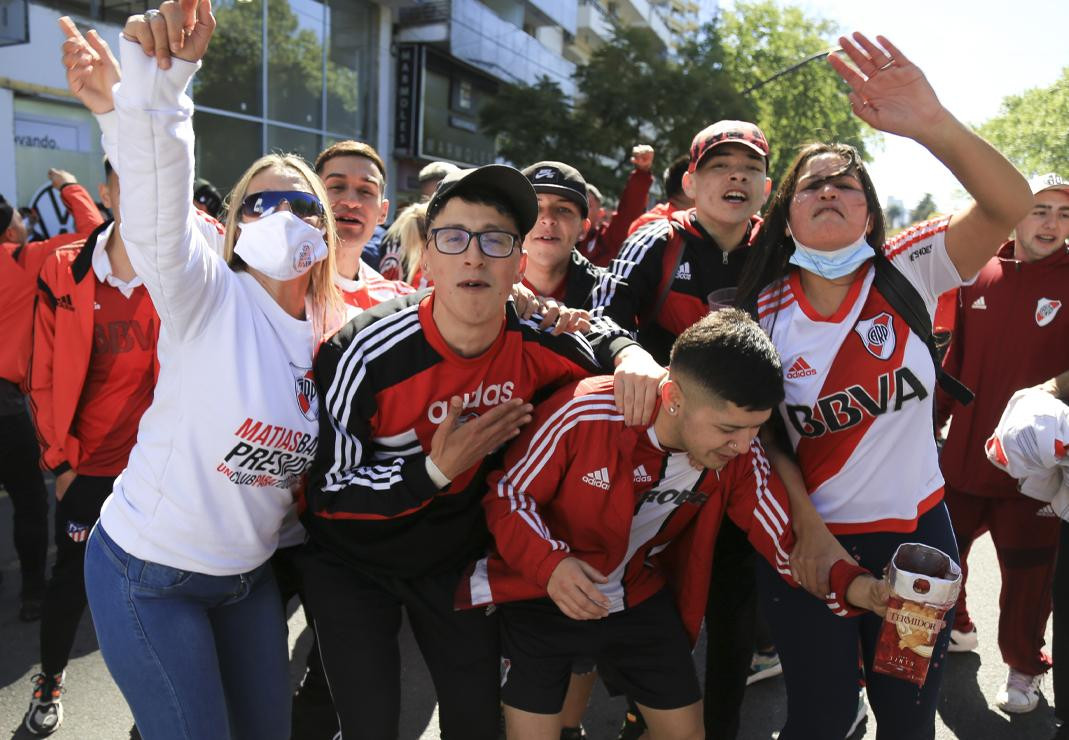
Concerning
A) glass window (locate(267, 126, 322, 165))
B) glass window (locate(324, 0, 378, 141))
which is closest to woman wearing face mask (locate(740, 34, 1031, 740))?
glass window (locate(267, 126, 322, 165))

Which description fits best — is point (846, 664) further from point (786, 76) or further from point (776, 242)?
point (786, 76)

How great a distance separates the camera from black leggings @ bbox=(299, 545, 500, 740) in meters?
2.41

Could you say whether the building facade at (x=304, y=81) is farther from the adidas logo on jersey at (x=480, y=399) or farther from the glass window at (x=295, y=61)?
the adidas logo on jersey at (x=480, y=399)

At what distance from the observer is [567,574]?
2.11m

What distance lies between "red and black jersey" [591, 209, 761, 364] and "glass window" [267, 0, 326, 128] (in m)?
15.0

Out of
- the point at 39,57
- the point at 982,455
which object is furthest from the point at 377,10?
the point at 982,455

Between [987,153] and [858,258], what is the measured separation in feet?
1.47

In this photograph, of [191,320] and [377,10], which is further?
[377,10]

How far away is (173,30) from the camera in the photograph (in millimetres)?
1734

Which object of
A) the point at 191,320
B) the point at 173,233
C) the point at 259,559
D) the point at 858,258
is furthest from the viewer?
the point at 858,258

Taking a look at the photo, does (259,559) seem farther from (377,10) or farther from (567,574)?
(377,10)

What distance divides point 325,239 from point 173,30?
2.71ft

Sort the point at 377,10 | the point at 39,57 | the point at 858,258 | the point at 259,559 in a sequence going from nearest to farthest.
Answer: the point at 259,559, the point at 858,258, the point at 39,57, the point at 377,10

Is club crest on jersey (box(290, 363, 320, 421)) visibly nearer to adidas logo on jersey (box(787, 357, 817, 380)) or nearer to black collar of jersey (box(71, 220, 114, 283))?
black collar of jersey (box(71, 220, 114, 283))
